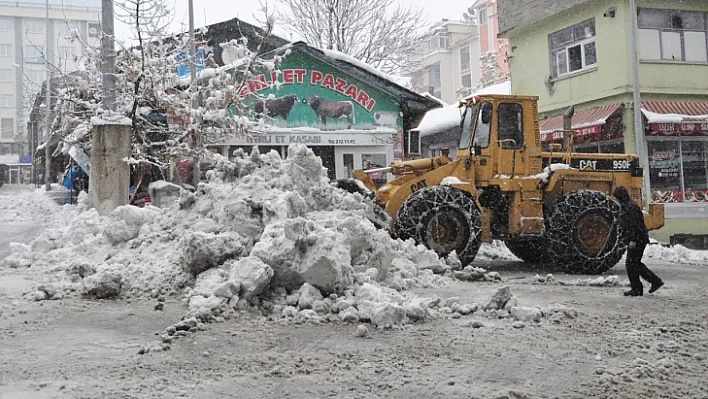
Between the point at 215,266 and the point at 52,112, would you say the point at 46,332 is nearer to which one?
the point at 215,266

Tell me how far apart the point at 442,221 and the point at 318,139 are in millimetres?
10712

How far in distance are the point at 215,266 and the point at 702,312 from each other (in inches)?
212

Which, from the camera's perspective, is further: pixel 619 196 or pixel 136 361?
pixel 619 196

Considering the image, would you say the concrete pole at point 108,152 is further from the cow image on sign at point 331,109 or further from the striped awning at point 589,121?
the striped awning at point 589,121

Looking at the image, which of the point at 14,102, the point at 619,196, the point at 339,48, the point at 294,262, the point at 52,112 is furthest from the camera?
the point at 14,102

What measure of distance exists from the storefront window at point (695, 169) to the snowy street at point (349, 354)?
521 inches

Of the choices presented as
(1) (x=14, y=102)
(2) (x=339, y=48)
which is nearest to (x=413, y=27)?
(2) (x=339, y=48)

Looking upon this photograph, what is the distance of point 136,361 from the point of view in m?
5.34

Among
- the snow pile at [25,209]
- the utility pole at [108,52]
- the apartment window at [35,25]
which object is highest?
the apartment window at [35,25]

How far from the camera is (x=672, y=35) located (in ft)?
66.5

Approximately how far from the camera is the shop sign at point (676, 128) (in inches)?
733

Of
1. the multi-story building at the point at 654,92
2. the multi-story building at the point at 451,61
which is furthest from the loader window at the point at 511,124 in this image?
the multi-story building at the point at 451,61

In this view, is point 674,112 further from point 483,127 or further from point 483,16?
point 483,16

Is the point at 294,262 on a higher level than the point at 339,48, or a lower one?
lower
